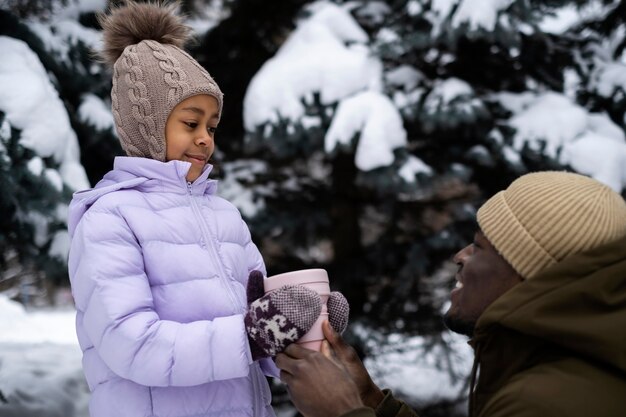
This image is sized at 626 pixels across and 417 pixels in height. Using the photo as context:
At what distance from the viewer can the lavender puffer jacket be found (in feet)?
5.47

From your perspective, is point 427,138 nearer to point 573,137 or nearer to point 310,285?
point 573,137

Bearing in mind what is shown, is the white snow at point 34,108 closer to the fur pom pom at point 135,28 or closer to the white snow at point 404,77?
the fur pom pom at point 135,28

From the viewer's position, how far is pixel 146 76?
2018 mm

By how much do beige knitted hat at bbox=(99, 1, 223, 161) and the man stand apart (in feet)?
2.88

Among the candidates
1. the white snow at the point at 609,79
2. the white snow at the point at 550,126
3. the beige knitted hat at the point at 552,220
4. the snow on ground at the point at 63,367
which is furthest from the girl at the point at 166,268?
the white snow at the point at 609,79

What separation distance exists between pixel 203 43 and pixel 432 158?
217 centimetres

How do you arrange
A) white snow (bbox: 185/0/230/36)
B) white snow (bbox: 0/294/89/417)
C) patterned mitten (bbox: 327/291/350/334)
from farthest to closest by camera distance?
white snow (bbox: 185/0/230/36) < white snow (bbox: 0/294/89/417) < patterned mitten (bbox: 327/291/350/334)

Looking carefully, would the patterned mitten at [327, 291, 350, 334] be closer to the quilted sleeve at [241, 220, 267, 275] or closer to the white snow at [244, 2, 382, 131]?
the quilted sleeve at [241, 220, 267, 275]

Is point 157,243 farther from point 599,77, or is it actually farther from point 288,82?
point 599,77

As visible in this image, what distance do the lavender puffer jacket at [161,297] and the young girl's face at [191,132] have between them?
0.06 m

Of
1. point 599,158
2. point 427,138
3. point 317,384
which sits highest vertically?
point 317,384

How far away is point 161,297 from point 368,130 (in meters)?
2.33

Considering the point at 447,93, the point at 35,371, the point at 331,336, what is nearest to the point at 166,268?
the point at 331,336

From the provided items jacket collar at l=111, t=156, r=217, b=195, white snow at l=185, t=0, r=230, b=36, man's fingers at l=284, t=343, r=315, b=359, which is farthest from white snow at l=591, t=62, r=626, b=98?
man's fingers at l=284, t=343, r=315, b=359
